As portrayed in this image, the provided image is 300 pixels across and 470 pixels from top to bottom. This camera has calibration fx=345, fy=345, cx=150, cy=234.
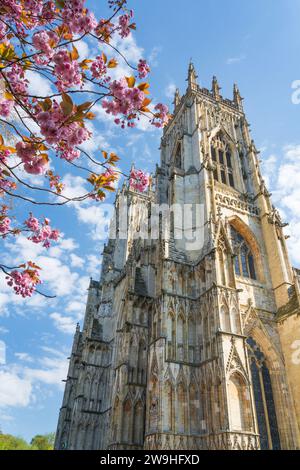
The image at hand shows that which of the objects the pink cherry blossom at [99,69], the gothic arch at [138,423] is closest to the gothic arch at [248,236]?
the gothic arch at [138,423]

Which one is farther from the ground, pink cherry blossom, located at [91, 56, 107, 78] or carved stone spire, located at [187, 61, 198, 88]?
carved stone spire, located at [187, 61, 198, 88]

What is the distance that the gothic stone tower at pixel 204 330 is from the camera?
46.4ft

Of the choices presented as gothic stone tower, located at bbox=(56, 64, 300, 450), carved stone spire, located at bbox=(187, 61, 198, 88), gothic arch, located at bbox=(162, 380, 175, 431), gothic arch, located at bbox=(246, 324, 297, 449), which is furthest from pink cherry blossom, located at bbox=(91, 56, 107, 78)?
carved stone spire, located at bbox=(187, 61, 198, 88)

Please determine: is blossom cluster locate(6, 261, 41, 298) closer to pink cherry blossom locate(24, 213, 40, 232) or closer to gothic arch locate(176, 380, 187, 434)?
pink cherry blossom locate(24, 213, 40, 232)

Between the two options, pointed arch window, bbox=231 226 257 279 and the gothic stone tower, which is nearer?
the gothic stone tower

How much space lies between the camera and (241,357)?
14688mm

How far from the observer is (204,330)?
16.2m

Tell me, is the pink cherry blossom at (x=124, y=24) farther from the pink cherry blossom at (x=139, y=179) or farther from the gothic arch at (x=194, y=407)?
the gothic arch at (x=194, y=407)

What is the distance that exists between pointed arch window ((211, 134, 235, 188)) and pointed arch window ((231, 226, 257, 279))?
489 centimetres

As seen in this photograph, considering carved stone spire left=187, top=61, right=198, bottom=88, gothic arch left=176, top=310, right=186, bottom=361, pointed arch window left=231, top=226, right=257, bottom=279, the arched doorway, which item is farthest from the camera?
carved stone spire left=187, top=61, right=198, bottom=88

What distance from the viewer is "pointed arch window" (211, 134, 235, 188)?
25.2 meters

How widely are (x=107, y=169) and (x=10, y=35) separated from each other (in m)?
2.21

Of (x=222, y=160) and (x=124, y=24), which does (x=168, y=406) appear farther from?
(x=222, y=160)
